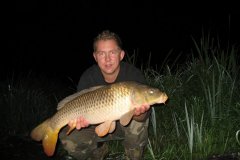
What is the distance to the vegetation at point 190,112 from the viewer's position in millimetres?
3072

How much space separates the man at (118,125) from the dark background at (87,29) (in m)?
Result: 6.90

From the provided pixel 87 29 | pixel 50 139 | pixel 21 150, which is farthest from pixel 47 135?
pixel 87 29

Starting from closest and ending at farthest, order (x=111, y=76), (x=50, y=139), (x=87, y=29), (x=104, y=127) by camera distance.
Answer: (x=104, y=127) < (x=50, y=139) < (x=111, y=76) < (x=87, y=29)

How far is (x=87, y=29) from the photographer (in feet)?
59.5

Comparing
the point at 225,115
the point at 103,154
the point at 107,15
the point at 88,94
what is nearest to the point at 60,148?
the point at 103,154

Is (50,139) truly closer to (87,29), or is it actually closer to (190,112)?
(190,112)

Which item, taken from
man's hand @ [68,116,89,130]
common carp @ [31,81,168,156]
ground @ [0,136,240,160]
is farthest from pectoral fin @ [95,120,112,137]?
ground @ [0,136,240,160]

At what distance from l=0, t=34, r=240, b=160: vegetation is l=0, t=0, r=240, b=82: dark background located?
573cm

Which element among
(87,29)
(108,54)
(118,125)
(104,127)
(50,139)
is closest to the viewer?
(104,127)

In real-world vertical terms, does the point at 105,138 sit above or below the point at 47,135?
below

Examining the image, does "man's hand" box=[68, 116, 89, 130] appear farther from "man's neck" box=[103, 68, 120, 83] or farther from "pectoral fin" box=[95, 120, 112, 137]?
"man's neck" box=[103, 68, 120, 83]

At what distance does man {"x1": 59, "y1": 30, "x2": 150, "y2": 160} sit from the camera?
299 cm

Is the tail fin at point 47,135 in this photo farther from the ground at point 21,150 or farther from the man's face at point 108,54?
the ground at point 21,150

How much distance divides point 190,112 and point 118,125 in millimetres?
813
